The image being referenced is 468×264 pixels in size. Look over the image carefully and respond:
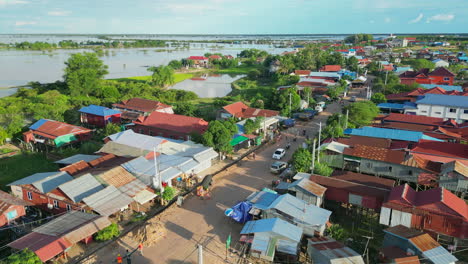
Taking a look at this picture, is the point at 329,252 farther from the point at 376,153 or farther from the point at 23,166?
the point at 23,166

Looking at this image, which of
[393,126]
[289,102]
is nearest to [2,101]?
[289,102]

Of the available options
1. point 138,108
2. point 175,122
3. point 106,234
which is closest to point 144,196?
point 106,234

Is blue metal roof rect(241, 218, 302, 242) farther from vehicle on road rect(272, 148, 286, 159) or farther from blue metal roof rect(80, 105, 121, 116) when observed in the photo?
blue metal roof rect(80, 105, 121, 116)

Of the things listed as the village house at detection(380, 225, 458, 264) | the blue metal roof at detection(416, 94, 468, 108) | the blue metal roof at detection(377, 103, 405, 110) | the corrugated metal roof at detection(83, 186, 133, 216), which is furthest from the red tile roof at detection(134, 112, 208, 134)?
the blue metal roof at detection(416, 94, 468, 108)

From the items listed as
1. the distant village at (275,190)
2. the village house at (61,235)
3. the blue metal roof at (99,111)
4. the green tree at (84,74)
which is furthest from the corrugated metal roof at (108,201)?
Result: the green tree at (84,74)

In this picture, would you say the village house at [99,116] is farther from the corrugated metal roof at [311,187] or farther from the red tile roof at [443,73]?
the red tile roof at [443,73]

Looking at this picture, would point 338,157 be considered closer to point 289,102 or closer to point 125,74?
point 289,102
